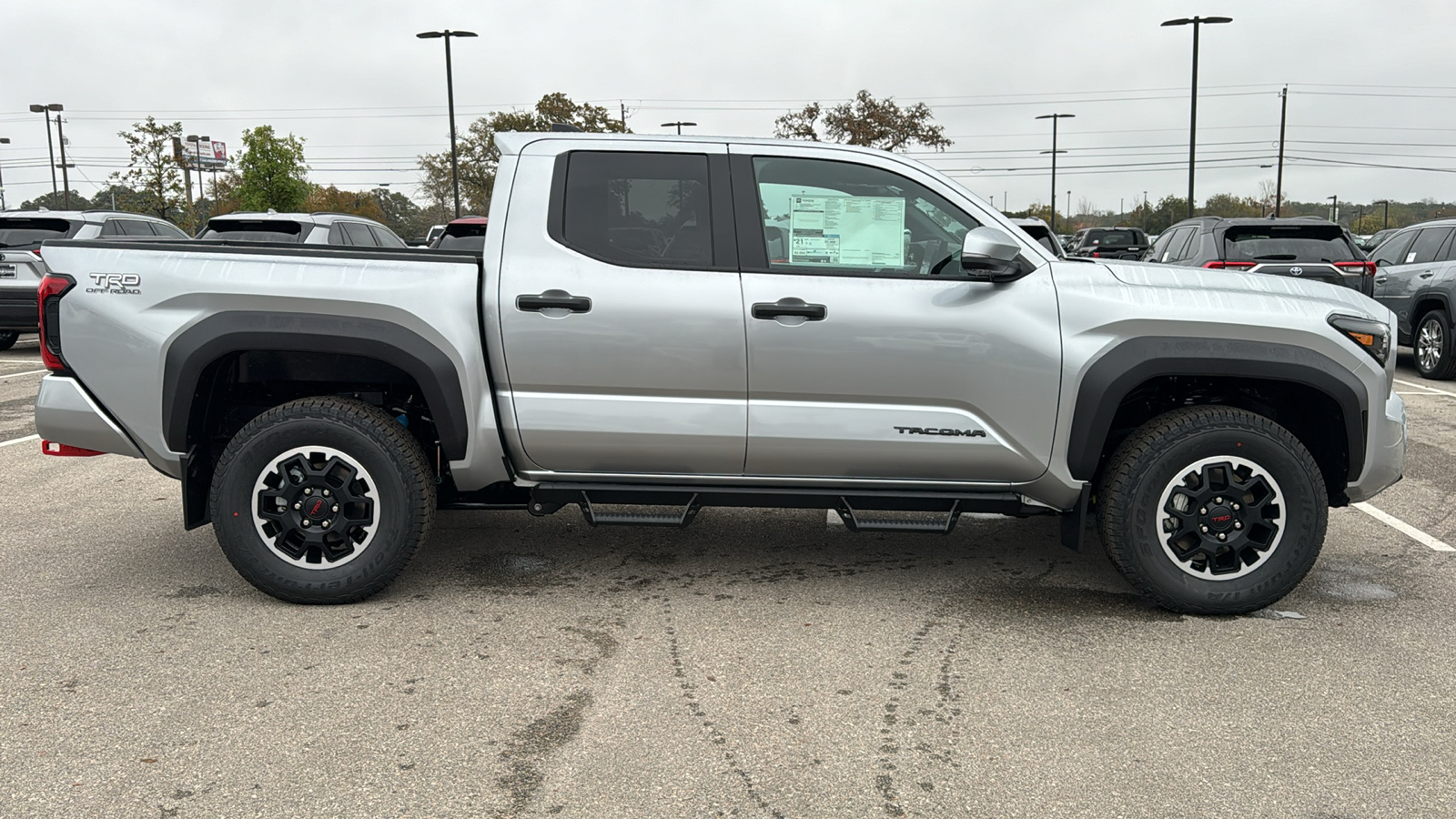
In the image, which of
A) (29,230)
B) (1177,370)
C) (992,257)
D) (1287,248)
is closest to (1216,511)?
(1177,370)

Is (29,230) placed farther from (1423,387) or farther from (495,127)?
(495,127)

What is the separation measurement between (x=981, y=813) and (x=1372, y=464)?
8.55 feet

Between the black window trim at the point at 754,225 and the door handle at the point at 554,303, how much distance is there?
0.65 m

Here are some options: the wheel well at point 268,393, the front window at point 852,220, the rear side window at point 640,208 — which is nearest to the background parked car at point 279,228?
the wheel well at point 268,393

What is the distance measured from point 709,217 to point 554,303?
2.35 ft

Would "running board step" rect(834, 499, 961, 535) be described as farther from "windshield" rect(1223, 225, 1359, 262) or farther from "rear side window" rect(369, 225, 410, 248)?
"rear side window" rect(369, 225, 410, 248)

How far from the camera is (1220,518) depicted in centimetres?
430

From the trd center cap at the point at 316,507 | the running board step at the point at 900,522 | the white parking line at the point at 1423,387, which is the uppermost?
the trd center cap at the point at 316,507

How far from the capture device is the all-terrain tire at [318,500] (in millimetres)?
4316

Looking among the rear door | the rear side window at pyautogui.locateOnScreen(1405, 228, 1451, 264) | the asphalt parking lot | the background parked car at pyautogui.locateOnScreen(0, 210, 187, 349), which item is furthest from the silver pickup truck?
the background parked car at pyautogui.locateOnScreen(0, 210, 187, 349)

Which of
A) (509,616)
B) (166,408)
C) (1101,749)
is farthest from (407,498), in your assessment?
(1101,749)

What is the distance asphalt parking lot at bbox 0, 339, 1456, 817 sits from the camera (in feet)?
9.80

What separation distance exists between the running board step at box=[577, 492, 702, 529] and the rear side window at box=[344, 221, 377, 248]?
32.3ft

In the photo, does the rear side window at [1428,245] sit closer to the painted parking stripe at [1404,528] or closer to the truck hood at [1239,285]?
the painted parking stripe at [1404,528]
